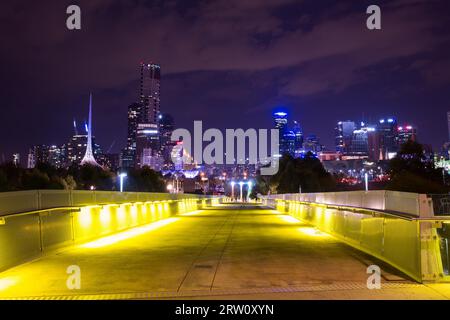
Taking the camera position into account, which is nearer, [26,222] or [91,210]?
[26,222]

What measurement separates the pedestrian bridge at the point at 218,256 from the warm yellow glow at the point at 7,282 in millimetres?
18

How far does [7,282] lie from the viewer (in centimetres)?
1011

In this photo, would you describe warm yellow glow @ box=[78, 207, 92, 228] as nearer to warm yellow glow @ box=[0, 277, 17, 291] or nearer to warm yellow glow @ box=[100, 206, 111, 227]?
warm yellow glow @ box=[100, 206, 111, 227]

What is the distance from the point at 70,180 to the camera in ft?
358

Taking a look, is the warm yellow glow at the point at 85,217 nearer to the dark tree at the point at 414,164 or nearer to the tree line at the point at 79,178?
the tree line at the point at 79,178

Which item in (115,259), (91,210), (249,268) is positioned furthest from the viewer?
(91,210)

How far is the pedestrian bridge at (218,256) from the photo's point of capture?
30.6 feet

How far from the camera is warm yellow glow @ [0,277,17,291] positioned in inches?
379

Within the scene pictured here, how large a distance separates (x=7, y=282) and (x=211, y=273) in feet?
11.9

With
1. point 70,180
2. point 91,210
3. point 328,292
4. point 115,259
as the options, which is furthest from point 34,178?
point 328,292

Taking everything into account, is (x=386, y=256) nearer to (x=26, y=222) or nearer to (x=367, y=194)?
(x=367, y=194)

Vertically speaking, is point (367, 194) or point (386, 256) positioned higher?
point (367, 194)
